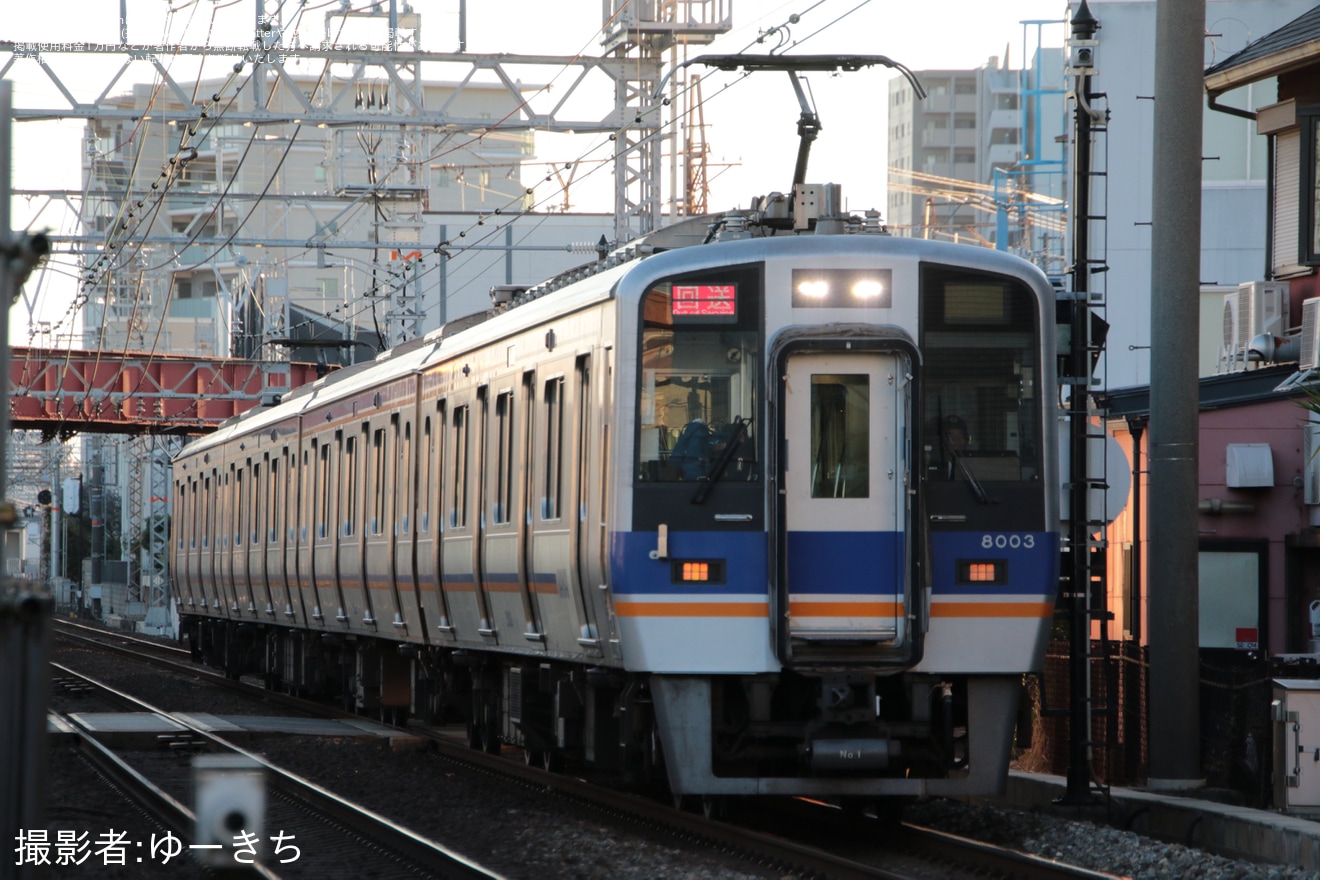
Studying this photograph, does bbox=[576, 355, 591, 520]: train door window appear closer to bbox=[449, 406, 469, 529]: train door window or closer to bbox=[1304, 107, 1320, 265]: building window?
bbox=[449, 406, 469, 529]: train door window

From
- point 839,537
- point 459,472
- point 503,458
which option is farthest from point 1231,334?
point 839,537

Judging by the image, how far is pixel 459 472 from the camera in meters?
13.4

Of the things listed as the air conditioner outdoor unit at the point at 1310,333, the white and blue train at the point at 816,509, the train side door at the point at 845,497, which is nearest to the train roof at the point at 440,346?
the white and blue train at the point at 816,509

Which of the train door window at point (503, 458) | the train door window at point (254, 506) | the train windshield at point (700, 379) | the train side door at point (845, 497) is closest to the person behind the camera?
the train side door at point (845, 497)

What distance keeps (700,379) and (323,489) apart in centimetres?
974

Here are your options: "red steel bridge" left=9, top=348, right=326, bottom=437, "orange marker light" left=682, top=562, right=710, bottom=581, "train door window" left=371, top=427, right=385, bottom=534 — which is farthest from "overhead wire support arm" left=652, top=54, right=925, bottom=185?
"red steel bridge" left=9, top=348, right=326, bottom=437

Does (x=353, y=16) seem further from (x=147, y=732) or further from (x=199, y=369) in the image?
(x=147, y=732)

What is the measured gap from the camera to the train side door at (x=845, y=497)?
937cm

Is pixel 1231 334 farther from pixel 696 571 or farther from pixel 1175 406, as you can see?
pixel 696 571

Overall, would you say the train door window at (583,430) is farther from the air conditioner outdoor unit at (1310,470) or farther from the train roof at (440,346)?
the air conditioner outdoor unit at (1310,470)

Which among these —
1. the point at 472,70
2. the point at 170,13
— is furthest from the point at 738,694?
the point at 170,13

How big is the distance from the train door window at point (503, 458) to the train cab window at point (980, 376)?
10.9ft

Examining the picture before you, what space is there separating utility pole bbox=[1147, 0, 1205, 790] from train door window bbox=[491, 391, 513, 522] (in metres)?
3.82

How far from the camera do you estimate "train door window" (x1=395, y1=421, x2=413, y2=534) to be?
48.7 ft
